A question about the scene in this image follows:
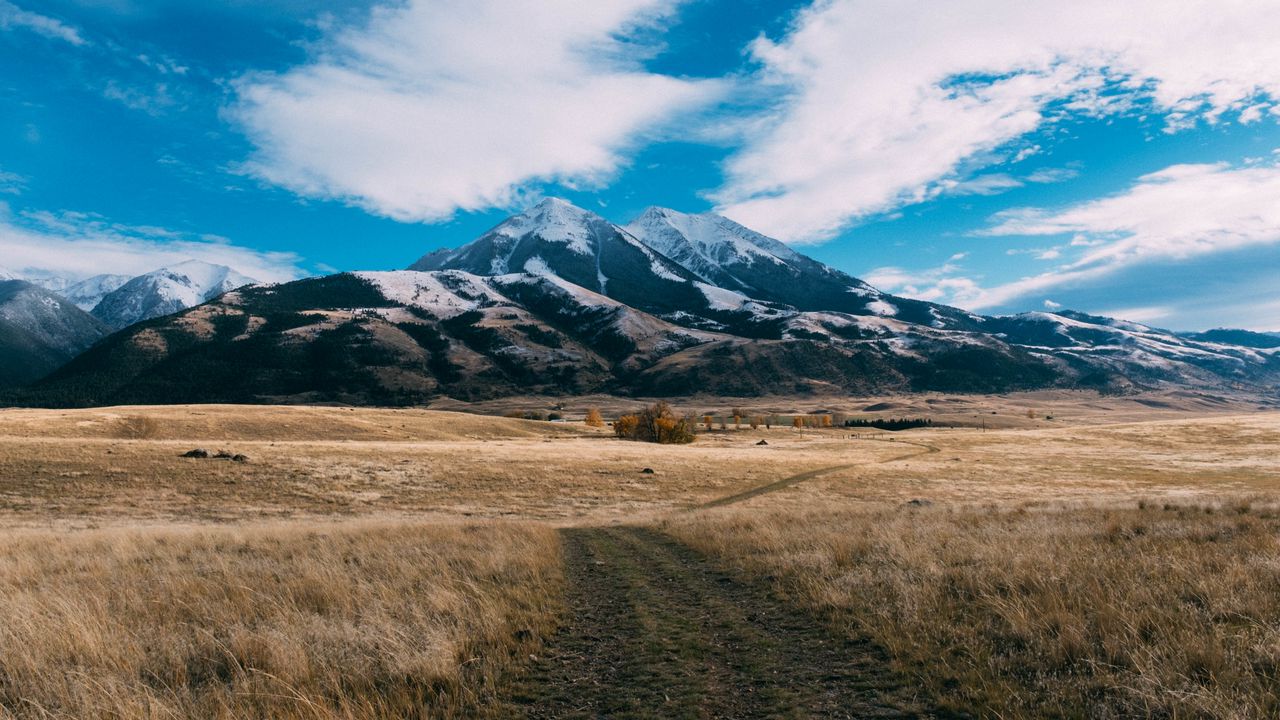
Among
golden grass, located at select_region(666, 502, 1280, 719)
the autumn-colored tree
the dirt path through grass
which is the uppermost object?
golden grass, located at select_region(666, 502, 1280, 719)

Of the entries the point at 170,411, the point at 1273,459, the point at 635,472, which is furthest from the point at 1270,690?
the point at 170,411

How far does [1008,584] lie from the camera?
430 inches

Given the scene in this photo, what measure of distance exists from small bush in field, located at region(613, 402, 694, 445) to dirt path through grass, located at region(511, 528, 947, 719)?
3883 inches

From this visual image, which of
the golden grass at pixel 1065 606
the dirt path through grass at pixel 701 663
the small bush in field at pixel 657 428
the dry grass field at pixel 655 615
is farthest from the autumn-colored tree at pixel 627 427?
the dirt path through grass at pixel 701 663

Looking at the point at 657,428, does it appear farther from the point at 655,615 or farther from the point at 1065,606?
the point at 1065,606

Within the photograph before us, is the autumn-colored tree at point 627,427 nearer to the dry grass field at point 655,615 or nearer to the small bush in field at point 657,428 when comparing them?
the small bush in field at point 657,428

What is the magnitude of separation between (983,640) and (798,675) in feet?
9.69

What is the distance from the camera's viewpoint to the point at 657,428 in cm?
11712

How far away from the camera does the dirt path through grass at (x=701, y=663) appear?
728 centimetres

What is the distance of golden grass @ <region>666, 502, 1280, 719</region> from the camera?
6719 mm

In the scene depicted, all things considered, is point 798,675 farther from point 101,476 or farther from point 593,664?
point 101,476

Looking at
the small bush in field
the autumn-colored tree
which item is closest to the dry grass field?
the small bush in field

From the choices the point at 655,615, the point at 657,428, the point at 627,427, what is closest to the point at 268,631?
the point at 655,615

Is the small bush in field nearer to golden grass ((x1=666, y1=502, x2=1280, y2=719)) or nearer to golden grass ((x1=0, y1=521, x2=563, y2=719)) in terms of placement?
golden grass ((x1=666, y1=502, x2=1280, y2=719))
